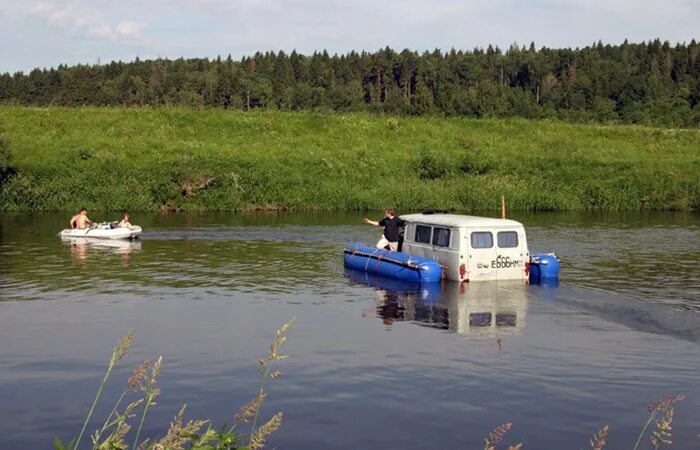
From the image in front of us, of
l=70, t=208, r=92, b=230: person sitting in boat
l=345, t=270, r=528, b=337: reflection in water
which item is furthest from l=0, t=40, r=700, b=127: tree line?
l=345, t=270, r=528, b=337: reflection in water

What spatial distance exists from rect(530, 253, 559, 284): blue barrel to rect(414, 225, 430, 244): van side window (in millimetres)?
3776

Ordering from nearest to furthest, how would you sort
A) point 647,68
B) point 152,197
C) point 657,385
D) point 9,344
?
point 657,385 < point 9,344 < point 152,197 < point 647,68

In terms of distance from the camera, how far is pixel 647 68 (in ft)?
519

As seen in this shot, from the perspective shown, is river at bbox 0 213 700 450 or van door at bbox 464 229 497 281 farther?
van door at bbox 464 229 497 281

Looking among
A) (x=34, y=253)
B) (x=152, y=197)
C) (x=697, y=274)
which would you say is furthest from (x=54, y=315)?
(x=152, y=197)

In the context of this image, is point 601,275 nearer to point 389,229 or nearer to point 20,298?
point 389,229

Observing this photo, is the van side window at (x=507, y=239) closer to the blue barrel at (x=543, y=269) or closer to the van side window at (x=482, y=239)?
the van side window at (x=482, y=239)

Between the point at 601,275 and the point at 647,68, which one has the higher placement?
the point at 647,68

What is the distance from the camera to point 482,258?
27.7m

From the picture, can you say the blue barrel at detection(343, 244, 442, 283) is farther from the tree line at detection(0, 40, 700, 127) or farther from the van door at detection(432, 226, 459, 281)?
the tree line at detection(0, 40, 700, 127)

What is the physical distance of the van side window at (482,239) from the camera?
27391 mm

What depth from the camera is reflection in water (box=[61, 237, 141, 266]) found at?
37272 mm

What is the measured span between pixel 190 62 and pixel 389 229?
175 metres

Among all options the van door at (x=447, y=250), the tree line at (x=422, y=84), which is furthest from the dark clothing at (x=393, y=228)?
the tree line at (x=422, y=84)
